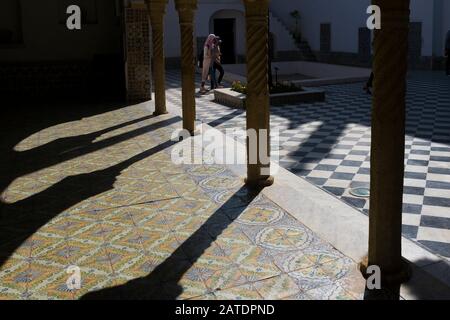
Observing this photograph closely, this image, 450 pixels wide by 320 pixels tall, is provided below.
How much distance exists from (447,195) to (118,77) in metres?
8.46

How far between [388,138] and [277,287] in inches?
39.3

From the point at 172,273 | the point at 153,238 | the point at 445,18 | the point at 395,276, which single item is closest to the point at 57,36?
the point at 153,238

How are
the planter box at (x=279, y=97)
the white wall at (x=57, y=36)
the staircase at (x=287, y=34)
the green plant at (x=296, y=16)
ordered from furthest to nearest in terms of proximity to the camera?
the green plant at (x=296, y=16)
the staircase at (x=287, y=34)
the white wall at (x=57, y=36)
the planter box at (x=279, y=97)

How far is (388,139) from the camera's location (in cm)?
278

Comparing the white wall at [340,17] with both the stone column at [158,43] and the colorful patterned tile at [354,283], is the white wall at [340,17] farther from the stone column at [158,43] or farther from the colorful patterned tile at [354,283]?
the colorful patterned tile at [354,283]

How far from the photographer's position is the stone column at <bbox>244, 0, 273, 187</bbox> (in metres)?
4.49

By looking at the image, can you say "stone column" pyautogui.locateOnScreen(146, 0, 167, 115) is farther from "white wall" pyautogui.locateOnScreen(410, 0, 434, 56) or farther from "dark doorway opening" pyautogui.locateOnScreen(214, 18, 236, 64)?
"dark doorway opening" pyautogui.locateOnScreen(214, 18, 236, 64)

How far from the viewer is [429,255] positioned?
3.24 meters

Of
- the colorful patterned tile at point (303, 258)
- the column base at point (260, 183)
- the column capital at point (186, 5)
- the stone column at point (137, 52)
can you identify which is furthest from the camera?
the stone column at point (137, 52)

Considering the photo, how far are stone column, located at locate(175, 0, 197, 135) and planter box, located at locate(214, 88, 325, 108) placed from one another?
2.72 m

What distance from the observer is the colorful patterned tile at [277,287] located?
9.18 ft

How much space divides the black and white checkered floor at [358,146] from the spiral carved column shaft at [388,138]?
75 centimetres

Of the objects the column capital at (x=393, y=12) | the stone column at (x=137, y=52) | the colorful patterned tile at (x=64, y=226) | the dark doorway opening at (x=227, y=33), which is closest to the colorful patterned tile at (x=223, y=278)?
the colorful patterned tile at (x=64, y=226)

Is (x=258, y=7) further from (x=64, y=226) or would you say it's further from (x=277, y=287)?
(x=277, y=287)
